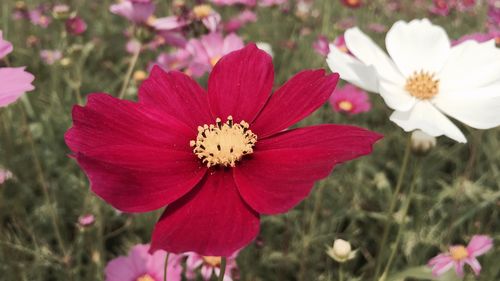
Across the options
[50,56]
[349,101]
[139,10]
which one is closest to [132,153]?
[139,10]

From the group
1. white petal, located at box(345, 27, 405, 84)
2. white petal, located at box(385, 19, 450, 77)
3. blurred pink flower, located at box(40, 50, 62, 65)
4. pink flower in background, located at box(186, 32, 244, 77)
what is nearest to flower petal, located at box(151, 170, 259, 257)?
white petal, located at box(345, 27, 405, 84)

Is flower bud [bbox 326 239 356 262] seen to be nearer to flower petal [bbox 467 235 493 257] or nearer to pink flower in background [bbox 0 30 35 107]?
flower petal [bbox 467 235 493 257]

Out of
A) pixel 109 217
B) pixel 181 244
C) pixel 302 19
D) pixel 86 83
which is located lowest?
pixel 181 244

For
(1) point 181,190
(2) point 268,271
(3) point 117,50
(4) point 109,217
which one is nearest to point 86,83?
(3) point 117,50

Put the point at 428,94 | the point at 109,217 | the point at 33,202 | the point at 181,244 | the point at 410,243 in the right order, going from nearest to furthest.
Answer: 1. the point at 181,244
2. the point at 428,94
3. the point at 410,243
4. the point at 109,217
5. the point at 33,202

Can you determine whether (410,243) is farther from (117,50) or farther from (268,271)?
(117,50)

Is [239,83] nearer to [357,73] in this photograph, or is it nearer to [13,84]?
[357,73]

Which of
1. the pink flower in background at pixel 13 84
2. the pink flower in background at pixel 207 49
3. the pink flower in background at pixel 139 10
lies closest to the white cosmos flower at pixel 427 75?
the pink flower in background at pixel 13 84
